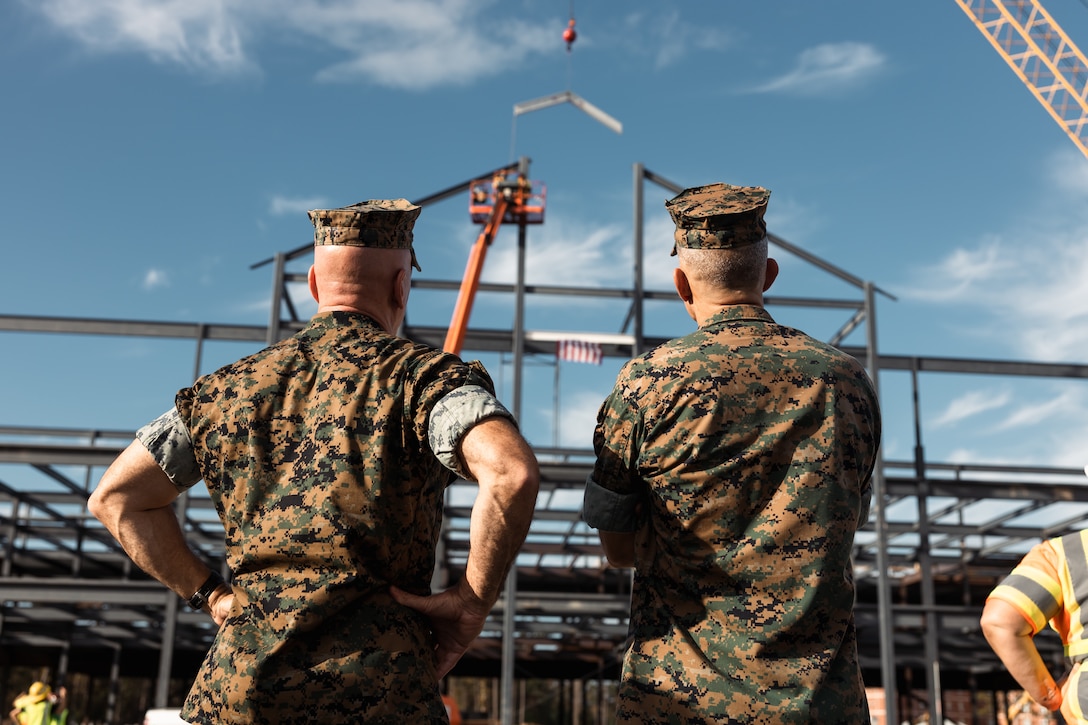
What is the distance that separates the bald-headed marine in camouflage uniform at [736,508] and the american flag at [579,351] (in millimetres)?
13835

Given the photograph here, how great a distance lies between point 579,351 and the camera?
1653 cm

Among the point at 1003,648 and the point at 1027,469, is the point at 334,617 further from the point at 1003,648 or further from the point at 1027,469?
the point at 1027,469

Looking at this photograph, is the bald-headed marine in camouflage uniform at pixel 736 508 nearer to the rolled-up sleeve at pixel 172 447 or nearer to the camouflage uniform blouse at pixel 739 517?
the camouflage uniform blouse at pixel 739 517

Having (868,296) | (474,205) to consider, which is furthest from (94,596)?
(868,296)

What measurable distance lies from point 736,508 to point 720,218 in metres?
0.75

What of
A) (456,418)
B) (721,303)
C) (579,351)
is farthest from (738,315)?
(579,351)

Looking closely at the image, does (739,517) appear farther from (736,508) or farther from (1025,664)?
(1025,664)

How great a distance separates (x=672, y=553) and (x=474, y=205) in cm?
1834

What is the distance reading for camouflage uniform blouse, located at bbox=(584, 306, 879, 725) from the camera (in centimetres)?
223

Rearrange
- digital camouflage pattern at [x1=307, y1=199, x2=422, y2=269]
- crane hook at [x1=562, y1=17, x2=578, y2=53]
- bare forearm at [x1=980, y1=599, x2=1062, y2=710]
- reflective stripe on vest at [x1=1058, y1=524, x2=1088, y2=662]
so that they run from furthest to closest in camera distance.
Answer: crane hook at [x1=562, y1=17, x2=578, y2=53] < bare forearm at [x1=980, y1=599, x2=1062, y2=710] < reflective stripe on vest at [x1=1058, y1=524, x2=1088, y2=662] < digital camouflage pattern at [x1=307, y1=199, x2=422, y2=269]

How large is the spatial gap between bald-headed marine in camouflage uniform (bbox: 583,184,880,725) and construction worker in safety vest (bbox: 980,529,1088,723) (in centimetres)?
83

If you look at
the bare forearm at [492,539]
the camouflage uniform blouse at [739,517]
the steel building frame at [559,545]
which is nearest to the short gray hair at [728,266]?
the camouflage uniform blouse at [739,517]

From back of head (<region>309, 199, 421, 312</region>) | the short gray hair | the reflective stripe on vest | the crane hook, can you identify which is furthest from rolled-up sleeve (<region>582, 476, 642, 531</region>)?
the crane hook

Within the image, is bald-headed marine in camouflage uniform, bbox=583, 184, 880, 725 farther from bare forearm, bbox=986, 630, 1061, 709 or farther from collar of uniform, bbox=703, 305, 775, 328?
bare forearm, bbox=986, 630, 1061, 709
